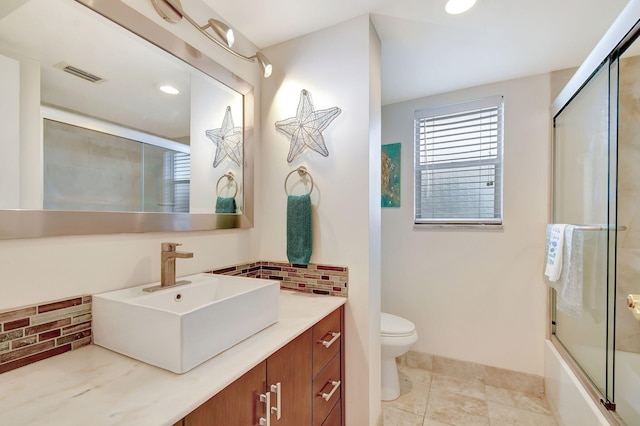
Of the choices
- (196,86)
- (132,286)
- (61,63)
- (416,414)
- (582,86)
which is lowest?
(416,414)

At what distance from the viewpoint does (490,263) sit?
203 centimetres

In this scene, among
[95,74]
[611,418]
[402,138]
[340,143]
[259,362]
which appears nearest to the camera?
[259,362]

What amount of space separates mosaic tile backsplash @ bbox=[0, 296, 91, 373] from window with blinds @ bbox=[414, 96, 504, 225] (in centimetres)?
212

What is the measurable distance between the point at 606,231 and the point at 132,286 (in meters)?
2.14

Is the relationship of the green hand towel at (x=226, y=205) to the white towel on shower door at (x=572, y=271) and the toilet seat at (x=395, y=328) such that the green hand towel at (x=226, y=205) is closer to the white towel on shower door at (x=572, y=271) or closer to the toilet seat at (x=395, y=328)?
the toilet seat at (x=395, y=328)

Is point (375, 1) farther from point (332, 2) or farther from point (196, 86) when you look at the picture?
point (196, 86)

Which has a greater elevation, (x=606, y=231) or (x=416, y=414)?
(x=606, y=231)

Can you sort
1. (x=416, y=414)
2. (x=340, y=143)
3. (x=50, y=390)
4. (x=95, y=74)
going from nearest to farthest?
(x=50, y=390)
(x=95, y=74)
(x=340, y=143)
(x=416, y=414)

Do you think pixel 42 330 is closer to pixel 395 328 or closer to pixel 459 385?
pixel 395 328

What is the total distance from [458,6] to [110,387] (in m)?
1.92

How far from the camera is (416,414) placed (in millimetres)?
1729

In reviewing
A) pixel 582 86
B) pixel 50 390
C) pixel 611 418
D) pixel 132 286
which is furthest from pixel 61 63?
pixel 611 418

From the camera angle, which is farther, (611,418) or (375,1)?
(375,1)

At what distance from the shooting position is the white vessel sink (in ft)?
2.36
